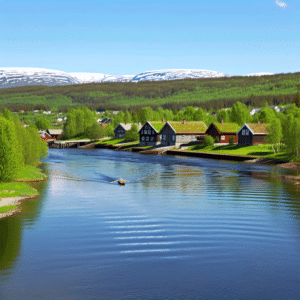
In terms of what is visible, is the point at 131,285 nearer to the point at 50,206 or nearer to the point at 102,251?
the point at 102,251

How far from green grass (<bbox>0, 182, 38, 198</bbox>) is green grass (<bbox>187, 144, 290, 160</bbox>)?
182 feet

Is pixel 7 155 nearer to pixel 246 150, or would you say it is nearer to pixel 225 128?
pixel 246 150

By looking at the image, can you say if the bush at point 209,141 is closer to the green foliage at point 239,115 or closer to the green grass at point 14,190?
the green foliage at point 239,115

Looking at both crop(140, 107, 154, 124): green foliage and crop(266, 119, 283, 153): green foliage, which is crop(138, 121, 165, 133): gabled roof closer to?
crop(140, 107, 154, 124): green foliage

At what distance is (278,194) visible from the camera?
159 feet

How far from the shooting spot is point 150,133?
5541 inches

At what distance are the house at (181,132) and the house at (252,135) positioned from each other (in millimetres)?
21093

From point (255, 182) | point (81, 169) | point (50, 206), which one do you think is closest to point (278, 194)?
point (255, 182)

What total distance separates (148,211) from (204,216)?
5.20 meters

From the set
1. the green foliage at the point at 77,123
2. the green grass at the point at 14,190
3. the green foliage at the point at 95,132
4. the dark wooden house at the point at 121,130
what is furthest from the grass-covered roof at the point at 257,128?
the green foliage at the point at 77,123

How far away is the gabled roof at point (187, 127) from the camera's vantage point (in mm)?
130250

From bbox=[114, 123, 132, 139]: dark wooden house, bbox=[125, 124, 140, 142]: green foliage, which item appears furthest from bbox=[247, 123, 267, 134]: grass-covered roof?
bbox=[114, 123, 132, 139]: dark wooden house

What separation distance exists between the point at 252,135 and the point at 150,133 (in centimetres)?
A: 4222

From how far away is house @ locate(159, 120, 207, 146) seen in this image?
426ft
